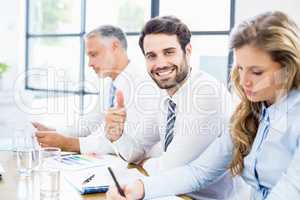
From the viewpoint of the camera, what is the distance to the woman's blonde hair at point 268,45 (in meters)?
1.29

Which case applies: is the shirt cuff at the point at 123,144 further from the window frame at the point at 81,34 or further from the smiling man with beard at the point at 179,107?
the window frame at the point at 81,34

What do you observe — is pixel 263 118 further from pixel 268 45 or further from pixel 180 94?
pixel 180 94

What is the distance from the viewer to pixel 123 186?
54.8 inches

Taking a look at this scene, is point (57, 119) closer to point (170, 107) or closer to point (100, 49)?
point (100, 49)

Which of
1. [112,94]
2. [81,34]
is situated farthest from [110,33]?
[81,34]

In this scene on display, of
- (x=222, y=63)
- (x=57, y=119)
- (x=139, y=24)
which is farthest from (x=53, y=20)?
(x=222, y=63)

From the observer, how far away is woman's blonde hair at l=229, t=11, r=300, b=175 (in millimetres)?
1295

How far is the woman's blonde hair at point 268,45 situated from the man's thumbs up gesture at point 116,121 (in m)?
0.69

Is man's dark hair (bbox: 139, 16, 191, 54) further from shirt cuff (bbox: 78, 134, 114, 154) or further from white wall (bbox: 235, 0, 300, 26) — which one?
white wall (bbox: 235, 0, 300, 26)

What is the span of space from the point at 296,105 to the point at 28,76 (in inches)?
188

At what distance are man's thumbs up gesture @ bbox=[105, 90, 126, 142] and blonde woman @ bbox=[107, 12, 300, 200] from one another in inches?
21.7

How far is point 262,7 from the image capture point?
318cm

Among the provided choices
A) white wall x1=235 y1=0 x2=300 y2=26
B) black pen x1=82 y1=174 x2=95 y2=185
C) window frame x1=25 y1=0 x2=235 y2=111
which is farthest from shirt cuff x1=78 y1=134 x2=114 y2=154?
window frame x1=25 y1=0 x2=235 y2=111

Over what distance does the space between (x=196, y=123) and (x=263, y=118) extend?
1.23 feet
